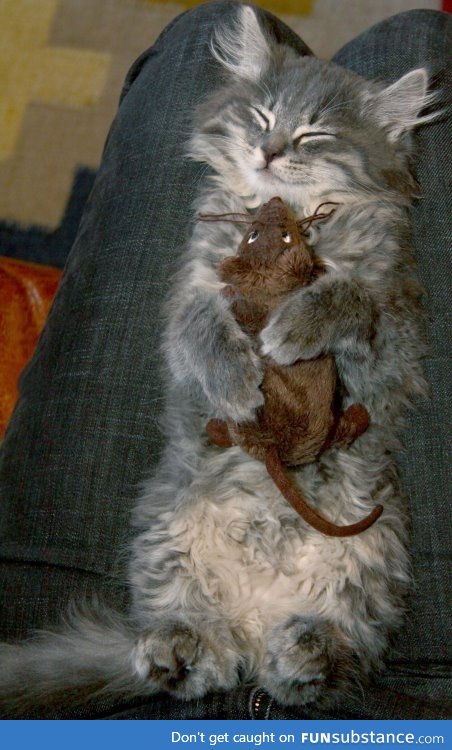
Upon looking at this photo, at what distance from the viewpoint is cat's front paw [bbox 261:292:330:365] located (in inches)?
48.2

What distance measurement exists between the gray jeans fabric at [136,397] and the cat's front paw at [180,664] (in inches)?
1.4

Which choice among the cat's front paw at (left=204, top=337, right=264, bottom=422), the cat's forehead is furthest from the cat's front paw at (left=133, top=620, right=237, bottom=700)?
the cat's forehead

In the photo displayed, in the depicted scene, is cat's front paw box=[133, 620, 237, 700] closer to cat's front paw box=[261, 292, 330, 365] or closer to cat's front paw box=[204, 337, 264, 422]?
cat's front paw box=[204, 337, 264, 422]

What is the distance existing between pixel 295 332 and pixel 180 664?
641 mm

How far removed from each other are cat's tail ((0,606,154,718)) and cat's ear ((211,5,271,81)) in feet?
4.44

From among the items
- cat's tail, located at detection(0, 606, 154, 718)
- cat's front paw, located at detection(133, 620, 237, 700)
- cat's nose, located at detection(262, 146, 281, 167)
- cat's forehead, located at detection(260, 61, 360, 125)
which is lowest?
cat's tail, located at detection(0, 606, 154, 718)

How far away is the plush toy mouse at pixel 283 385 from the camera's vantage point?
1211mm

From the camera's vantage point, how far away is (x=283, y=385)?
4.09 ft

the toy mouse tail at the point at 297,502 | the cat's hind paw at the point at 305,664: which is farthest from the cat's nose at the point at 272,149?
the cat's hind paw at the point at 305,664

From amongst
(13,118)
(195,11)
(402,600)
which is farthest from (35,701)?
(13,118)

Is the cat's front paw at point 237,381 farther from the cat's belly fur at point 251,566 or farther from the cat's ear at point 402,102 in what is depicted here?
the cat's ear at point 402,102

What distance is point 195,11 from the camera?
202 centimetres

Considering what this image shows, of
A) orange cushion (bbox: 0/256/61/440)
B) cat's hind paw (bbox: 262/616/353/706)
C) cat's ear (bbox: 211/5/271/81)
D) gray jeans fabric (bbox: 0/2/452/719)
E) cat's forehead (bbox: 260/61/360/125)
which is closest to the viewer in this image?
cat's hind paw (bbox: 262/616/353/706)

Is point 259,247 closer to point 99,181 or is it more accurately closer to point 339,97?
point 339,97
